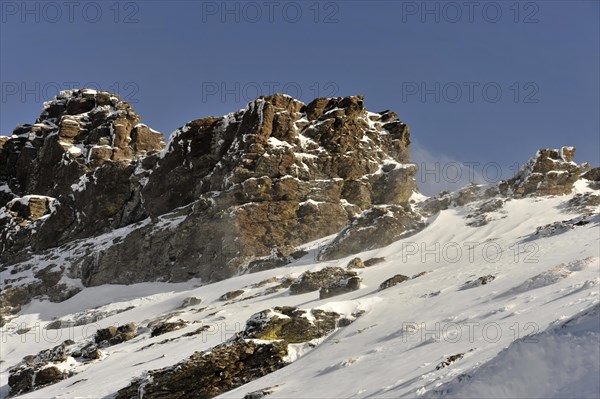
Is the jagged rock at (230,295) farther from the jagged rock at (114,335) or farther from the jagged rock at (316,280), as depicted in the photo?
the jagged rock at (114,335)

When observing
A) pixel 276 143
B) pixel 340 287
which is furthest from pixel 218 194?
pixel 340 287

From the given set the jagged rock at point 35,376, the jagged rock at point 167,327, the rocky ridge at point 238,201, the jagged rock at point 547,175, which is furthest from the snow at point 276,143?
the jagged rock at point 35,376

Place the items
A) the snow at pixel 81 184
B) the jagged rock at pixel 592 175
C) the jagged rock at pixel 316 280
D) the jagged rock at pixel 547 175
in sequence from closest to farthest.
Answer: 1. the jagged rock at pixel 316 280
2. the jagged rock at pixel 547 175
3. the jagged rock at pixel 592 175
4. the snow at pixel 81 184

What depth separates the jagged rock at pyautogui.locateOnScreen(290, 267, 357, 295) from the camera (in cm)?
3850

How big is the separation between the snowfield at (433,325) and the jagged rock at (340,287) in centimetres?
60

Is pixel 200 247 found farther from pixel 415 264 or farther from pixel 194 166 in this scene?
pixel 415 264

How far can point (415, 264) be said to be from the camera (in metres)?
41.1

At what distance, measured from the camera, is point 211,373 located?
21406 millimetres

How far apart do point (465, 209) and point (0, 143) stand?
9414 centimetres

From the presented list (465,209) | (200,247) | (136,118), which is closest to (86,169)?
(136,118)

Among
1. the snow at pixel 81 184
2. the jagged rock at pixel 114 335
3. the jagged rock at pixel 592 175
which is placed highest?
the snow at pixel 81 184

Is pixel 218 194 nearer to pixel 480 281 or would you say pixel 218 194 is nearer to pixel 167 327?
pixel 167 327

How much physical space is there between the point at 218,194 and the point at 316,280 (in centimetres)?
2702

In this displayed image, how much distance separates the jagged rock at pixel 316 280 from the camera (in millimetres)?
38500
